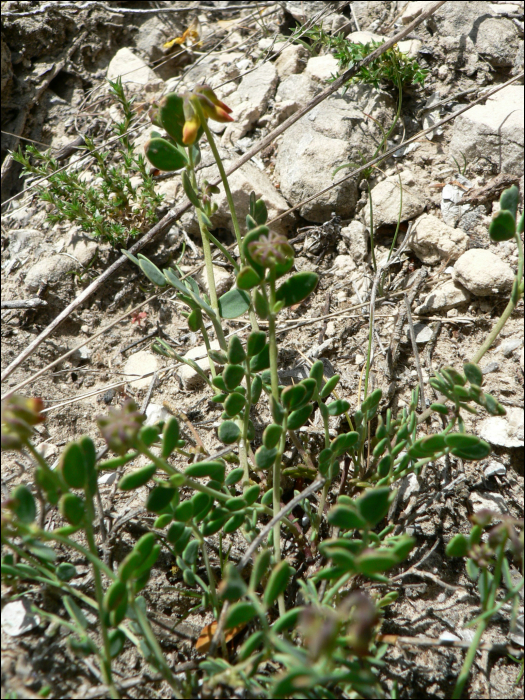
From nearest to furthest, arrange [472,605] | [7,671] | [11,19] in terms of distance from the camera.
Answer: [7,671]
[472,605]
[11,19]

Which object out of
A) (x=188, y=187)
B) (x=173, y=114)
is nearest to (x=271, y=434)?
(x=188, y=187)

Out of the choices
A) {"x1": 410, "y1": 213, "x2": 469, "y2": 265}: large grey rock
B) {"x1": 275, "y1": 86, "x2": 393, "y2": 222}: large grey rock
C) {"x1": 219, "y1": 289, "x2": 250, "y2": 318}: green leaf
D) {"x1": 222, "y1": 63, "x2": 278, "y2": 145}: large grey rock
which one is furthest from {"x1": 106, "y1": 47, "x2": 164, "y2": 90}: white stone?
{"x1": 219, "y1": 289, "x2": 250, "y2": 318}: green leaf

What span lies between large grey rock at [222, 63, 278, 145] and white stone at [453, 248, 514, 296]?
58.7 inches

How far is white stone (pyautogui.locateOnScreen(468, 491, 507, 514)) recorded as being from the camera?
1843 mm

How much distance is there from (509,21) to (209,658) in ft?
10.6

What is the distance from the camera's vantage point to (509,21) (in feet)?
9.11

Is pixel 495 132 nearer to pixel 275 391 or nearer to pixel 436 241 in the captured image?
pixel 436 241

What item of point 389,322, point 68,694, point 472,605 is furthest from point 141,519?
point 389,322

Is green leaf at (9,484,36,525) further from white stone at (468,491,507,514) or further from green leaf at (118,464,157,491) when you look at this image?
white stone at (468,491,507,514)

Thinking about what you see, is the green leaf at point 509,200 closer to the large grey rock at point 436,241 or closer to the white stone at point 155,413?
the large grey rock at point 436,241

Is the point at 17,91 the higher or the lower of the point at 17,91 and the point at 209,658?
the higher

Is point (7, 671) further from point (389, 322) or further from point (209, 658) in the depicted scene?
point (389, 322)

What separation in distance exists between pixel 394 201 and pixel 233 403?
151 centimetres

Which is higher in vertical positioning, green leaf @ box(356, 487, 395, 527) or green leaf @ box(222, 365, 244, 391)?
green leaf @ box(222, 365, 244, 391)
